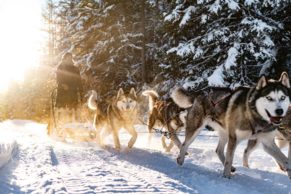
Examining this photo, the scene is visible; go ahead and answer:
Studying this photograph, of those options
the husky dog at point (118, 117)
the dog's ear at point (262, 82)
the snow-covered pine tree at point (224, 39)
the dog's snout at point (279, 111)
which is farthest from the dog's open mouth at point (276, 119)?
the snow-covered pine tree at point (224, 39)

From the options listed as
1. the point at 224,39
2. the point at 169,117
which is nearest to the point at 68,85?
the point at 169,117

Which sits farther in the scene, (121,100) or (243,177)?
(121,100)

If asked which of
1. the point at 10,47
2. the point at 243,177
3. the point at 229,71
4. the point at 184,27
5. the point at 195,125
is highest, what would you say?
the point at 10,47

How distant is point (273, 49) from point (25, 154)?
27.6 feet

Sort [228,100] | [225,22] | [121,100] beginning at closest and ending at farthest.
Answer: [228,100], [121,100], [225,22]

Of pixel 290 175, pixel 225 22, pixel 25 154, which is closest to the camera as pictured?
pixel 290 175

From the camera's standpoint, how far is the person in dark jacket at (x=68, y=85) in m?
11.3

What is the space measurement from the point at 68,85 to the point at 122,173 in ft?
20.1

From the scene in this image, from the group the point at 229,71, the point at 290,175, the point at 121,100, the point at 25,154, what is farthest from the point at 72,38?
the point at 290,175

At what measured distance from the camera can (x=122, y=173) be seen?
18.8ft

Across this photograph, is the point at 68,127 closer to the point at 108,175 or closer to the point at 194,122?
the point at 194,122

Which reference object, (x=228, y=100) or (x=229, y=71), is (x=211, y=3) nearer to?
(x=229, y=71)

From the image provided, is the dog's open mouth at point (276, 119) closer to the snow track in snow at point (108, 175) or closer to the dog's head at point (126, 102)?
the snow track in snow at point (108, 175)

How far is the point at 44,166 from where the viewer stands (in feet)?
20.3
